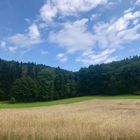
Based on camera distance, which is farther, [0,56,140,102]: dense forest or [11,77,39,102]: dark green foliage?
[0,56,140,102]: dense forest

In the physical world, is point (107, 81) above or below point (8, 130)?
above

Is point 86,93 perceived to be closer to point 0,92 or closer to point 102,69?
point 102,69

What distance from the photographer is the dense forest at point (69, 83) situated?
9247 cm

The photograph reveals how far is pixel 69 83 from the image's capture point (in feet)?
332

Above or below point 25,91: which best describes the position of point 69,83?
above

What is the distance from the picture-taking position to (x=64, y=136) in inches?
474

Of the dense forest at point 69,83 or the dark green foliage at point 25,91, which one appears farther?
the dense forest at point 69,83

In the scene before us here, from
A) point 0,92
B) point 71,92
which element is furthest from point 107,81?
point 0,92

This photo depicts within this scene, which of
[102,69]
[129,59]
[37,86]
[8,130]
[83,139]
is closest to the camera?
[83,139]

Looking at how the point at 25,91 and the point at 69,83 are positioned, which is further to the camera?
the point at 69,83

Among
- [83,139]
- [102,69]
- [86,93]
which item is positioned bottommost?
[83,139]

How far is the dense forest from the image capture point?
303ft

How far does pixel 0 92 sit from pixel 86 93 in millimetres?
24402

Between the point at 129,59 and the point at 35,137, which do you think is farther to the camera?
the point at 129,59
